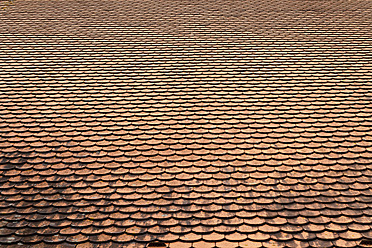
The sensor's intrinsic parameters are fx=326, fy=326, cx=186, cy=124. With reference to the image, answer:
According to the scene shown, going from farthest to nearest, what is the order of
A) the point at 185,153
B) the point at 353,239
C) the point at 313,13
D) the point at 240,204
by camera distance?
the point at 313,13, the point at 185,153, the point at 240,204, the point at 353,239

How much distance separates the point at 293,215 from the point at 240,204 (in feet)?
2.43

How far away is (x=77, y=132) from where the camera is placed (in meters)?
5.60

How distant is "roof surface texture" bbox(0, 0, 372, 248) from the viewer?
4.47 m

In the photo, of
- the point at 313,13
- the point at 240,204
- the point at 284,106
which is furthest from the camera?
the point at 313,13

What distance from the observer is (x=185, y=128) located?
18.8 ft

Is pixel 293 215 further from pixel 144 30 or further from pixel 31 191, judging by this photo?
pixel 144 30

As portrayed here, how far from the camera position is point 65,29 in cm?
791

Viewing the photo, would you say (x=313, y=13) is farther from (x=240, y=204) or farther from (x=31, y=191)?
(x=31, y=191)

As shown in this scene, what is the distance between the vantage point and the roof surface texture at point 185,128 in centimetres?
447

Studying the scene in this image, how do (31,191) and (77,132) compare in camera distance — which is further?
(77,132)

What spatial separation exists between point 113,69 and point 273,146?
363 cm

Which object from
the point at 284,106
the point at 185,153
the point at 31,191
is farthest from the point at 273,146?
the point at 31,191

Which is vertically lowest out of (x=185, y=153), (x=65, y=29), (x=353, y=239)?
(x=353, y=239)

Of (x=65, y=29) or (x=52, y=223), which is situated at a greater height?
(x=65, y=29)
